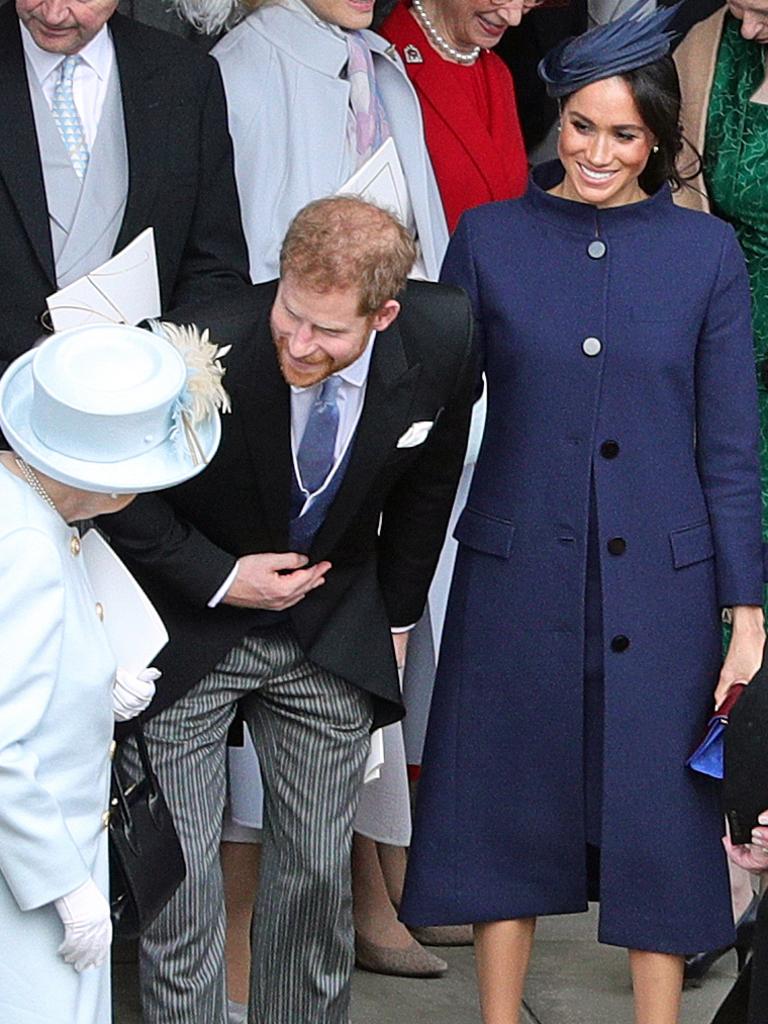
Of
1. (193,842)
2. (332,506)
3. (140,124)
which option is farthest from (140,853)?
(140,124)

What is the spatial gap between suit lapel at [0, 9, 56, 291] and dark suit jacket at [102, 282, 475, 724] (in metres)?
0.44

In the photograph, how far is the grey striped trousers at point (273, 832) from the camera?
390 cm

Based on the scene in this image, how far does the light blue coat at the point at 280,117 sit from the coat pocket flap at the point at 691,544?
3.13ft

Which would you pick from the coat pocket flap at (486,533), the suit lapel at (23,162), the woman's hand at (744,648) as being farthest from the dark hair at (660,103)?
the suit lapel at (23,162)

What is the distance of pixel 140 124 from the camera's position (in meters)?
4.13

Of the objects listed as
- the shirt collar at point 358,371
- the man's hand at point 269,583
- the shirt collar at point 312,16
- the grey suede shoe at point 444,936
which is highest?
the shirt collar at point 312,16

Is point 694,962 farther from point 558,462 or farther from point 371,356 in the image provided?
point 371,356

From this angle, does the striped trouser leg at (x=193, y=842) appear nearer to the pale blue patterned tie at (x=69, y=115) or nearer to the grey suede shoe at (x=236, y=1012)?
the grey suede shoe at (x=236, y=1012)

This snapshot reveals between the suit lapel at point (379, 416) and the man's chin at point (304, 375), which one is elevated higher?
the man's chin at point (304, 375)

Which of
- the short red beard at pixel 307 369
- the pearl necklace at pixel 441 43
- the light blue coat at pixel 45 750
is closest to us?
the light blue coat at pixel 45 750

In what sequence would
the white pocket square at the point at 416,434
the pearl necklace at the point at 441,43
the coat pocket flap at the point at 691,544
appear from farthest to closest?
the pearl necklace at the point at 441,43 < the coat pocket flap at the point at 691,544 < the white pocket square at the point at 416,434

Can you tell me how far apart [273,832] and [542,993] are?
1.07m

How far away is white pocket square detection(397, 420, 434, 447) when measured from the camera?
3895 millimetres

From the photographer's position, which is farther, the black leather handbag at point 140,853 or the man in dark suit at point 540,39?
the man in dark suit at point 540,39
